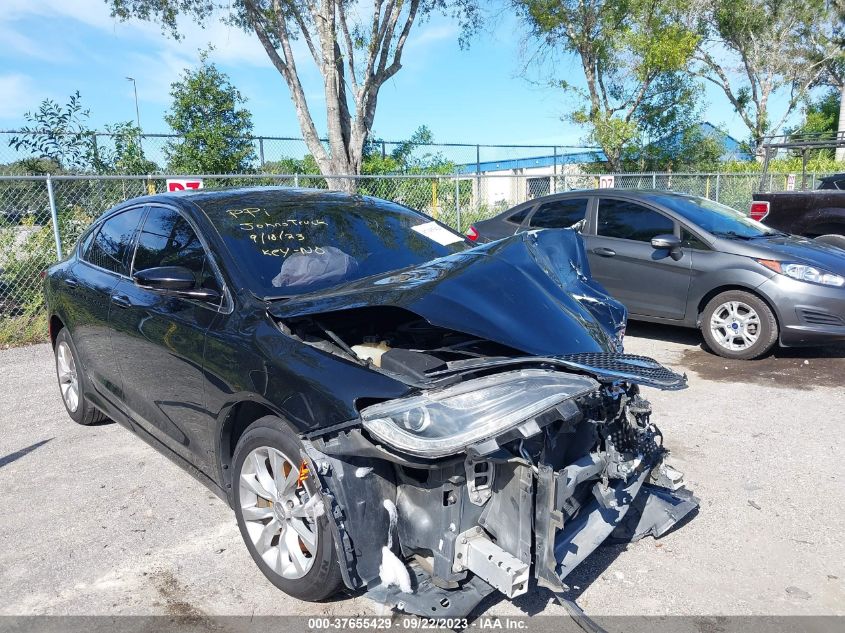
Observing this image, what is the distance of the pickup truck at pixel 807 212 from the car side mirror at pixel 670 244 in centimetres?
377

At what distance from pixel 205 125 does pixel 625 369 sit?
14.1 metres

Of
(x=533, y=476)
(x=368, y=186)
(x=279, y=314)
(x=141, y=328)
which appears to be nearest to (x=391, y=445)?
(x=533, y=476)

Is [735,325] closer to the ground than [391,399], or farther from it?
closer to the ground

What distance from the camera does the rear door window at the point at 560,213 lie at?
791 cm

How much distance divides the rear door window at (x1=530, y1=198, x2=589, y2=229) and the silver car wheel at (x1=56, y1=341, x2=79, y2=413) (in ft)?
17.4

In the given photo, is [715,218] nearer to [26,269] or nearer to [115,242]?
[115,242]

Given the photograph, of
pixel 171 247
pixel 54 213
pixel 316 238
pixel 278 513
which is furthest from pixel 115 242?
pixel 54 213

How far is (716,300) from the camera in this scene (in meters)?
6.79

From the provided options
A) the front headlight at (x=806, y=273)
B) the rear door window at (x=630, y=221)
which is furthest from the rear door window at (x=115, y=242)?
the front headlight at (x=806, y=273)

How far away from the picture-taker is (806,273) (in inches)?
250

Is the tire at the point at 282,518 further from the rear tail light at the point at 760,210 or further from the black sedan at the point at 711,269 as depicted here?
the rear tail light at the point at 760,210

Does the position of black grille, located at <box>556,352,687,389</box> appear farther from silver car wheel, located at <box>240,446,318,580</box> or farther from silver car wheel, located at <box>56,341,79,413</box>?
silver car wheel, located at <box>56,341,79,413</box>

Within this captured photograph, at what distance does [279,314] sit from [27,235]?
24.2 ft

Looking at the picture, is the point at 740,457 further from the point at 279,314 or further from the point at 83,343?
the point at 83,343
